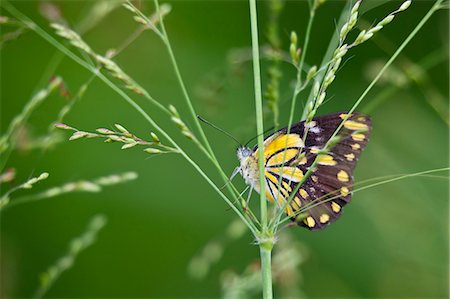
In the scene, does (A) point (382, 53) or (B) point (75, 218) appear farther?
(A) point (382, 53)

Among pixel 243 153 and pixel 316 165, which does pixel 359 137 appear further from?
pixel 243 153

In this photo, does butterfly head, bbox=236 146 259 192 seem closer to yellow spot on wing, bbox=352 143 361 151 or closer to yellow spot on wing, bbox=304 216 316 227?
yellow spot on wing, bbox=304 216 316 227

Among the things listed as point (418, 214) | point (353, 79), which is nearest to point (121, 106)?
point (353, 79)

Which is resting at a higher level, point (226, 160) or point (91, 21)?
point (226, 160)

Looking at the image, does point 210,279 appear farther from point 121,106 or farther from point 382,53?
point 382,53

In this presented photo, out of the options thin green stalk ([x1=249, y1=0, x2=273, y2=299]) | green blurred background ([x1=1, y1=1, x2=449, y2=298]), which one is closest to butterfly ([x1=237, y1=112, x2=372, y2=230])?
thin green stalk ([x1=249, y1=0, x2=273, y2=299])

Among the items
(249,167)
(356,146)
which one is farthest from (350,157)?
(249,167)

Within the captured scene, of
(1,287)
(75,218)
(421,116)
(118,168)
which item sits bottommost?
(1,287)

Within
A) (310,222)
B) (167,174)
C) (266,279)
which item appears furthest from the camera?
(167,174)
